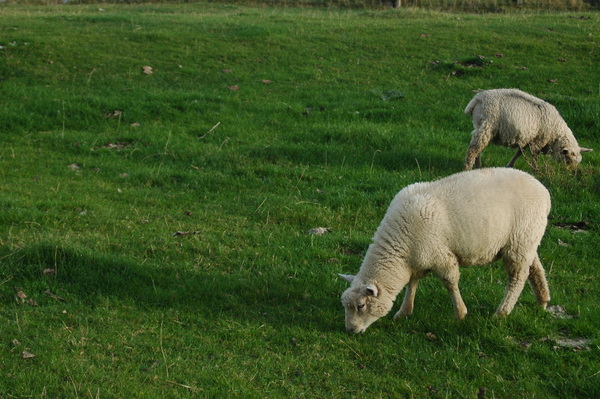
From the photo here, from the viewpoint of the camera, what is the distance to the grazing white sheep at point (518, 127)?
11.2m

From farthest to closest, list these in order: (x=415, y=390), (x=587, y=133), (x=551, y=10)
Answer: (x=551, y=10) < (x=587, y=133) < (x=415, y=390)

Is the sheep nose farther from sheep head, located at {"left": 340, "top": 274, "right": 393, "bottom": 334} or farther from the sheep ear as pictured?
the sheep ear

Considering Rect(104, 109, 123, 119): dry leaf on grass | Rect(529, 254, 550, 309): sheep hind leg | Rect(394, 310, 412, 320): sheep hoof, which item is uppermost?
Rect(104, 109, 123, 119): dry leaf on grass

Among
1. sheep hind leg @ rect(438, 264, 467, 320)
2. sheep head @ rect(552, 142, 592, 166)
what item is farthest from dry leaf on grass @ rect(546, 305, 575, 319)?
sheep head @ rect(552, 142, 592, 166)

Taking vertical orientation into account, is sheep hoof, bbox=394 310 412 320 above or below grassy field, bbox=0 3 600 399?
below

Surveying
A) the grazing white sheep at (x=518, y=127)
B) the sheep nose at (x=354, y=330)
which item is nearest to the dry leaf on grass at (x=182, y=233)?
the sheep nose at (x=354, y=330)

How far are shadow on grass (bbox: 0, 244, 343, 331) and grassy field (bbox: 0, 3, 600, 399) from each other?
0.09 feet

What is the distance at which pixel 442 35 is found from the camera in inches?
796

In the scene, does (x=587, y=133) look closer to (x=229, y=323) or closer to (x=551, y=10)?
(x=229, y=323)

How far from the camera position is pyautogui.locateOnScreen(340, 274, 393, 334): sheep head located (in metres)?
6.59

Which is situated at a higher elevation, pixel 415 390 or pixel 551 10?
pixel 551 10

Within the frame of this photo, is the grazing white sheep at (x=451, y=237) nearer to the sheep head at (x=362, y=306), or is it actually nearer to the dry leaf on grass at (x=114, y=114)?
the sheep head at (x=362, y=306)

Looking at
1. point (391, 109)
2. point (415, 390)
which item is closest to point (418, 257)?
point (415, 390)

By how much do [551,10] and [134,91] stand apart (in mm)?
17673
